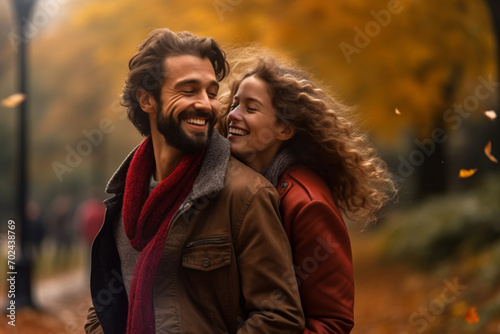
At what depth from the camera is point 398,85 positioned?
948 centimetres

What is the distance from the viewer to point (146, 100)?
309 cm

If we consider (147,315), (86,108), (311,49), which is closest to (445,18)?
(311,49)

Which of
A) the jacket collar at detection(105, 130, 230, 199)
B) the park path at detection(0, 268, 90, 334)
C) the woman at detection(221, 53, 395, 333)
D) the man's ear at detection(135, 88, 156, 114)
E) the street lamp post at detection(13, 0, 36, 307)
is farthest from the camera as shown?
the street lamp post at detection(13, 0, 36, 307)

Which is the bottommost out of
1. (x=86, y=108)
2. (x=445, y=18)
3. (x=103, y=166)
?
(x=103, y=166)

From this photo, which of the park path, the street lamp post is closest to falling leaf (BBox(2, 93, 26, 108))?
the street lamp post

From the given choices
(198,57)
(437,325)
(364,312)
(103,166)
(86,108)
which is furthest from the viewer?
(103,166)

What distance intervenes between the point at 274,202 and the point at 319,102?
2.34ft

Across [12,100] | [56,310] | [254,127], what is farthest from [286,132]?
[56,310]

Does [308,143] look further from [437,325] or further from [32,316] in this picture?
[32,316]

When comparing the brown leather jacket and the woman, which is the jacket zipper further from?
the woman

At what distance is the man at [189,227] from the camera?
8.84 ft

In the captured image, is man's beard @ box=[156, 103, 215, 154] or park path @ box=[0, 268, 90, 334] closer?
man's beard @ box=[156, 103, 215, 154]

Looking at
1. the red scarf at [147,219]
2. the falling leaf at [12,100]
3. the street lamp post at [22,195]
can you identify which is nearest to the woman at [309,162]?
the red scarf at [147,219]

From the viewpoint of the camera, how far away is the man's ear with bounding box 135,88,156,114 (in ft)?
10.0
